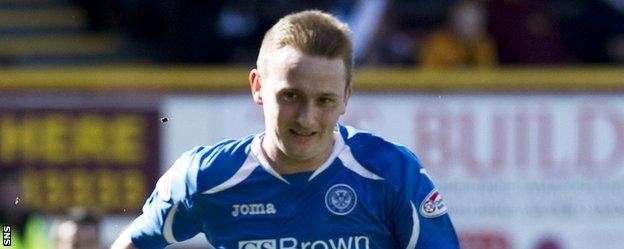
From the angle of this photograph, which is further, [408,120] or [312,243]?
[408,120]

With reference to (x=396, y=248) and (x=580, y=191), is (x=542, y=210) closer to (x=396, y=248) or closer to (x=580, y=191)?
(x=580, y=191)

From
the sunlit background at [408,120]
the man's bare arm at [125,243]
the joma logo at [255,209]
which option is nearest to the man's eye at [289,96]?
the joma logo at [255,209]

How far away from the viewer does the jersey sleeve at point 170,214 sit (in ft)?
14.4

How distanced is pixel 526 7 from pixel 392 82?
1.09m

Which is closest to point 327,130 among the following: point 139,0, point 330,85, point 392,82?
point 330,85

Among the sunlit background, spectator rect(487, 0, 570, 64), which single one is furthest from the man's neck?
spectator rect(487, 0, 570, 64)

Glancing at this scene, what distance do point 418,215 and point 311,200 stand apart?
317mm

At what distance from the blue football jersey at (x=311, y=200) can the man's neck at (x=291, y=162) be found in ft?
0.05

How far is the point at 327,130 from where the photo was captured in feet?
13.8

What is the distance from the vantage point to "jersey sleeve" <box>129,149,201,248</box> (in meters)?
4.38

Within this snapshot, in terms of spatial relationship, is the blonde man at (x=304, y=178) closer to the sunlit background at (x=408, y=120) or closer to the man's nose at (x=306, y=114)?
the man's nose at (x=306, y=114)

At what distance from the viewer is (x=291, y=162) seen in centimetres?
432

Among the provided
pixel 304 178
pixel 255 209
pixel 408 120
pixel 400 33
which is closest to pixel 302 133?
pixel 304 178

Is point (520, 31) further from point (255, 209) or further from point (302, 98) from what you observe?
point (302, 98)
